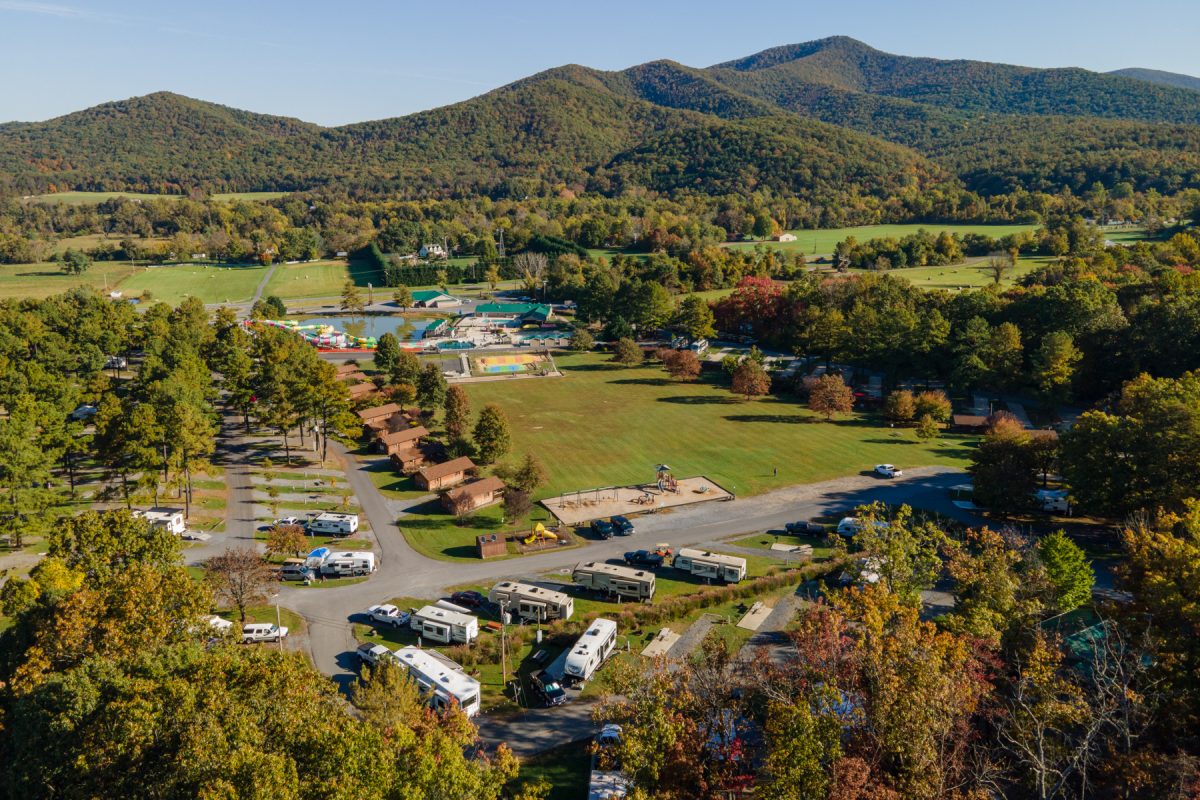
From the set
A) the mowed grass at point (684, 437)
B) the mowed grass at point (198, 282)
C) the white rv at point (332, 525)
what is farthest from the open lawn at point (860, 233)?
the white rv at point (332, 525)

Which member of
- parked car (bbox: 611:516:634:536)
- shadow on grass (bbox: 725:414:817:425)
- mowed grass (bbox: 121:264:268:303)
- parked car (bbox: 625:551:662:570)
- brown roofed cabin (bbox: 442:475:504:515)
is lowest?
parked car (bbox: 625:551:662:570)

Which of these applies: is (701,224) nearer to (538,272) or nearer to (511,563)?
(538,272)

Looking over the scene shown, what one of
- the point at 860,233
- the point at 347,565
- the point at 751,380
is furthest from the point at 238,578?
the point at 860,233

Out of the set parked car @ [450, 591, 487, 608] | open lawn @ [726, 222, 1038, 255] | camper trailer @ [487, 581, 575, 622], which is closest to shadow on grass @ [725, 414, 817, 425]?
camper trailer @ [487, 581, 575, 622]

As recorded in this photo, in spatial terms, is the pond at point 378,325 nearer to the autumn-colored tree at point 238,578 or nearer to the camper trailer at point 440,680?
the autumn-colored tree at point 238,578

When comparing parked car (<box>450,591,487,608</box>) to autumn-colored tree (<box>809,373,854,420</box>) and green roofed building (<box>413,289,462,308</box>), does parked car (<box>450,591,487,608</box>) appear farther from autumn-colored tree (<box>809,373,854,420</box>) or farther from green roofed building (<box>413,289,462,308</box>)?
green roofed building (<box>413,289,462,308</box>)

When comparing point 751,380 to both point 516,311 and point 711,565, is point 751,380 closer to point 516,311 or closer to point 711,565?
point 711,565
